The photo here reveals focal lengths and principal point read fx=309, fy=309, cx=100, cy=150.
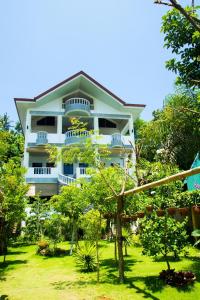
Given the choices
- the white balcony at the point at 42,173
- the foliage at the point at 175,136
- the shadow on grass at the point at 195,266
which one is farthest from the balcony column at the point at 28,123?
the shadow on grass at the point at 195,266

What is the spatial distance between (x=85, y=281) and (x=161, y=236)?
2.75 m

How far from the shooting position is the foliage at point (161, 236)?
30.5ft

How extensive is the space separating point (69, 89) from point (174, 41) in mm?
20401

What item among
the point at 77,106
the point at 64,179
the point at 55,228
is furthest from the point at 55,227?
the point at 77,106

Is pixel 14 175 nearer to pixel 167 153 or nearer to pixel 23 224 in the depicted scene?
pixel 23 224

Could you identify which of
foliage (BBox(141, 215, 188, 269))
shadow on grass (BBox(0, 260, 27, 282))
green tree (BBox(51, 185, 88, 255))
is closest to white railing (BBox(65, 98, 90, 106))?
green tree (BBox(51, 185, 88, 255))

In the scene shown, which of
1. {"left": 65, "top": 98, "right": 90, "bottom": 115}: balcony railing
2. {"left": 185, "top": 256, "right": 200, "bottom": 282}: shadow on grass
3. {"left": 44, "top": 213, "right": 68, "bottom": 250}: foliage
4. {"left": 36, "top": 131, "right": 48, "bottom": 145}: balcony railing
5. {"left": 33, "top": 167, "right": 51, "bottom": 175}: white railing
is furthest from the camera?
{"left": 65, "top": 98, "right": 90, "bottom": 115}: balcony railing

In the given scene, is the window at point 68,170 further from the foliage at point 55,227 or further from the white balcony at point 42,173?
the foliage at point 55,227

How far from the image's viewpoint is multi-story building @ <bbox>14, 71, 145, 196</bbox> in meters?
25.7

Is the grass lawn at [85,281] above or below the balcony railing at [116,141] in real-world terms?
below

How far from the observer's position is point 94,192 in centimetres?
1127

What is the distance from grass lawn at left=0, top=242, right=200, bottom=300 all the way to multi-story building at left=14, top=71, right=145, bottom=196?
1200 cm

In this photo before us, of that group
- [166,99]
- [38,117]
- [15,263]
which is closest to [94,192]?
[15,263]

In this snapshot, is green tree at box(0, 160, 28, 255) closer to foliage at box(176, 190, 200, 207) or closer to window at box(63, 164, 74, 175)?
foliage at box(176, 190, 200, 207)
